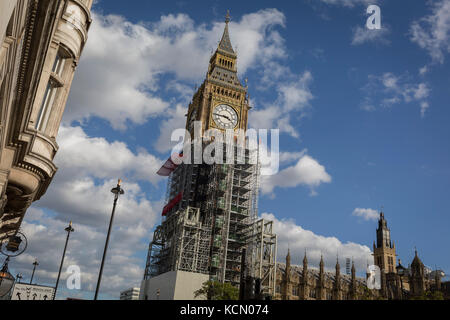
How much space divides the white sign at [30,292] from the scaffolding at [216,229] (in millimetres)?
46909

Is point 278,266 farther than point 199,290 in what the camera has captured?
Yes

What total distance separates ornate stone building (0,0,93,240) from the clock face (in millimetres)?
63568

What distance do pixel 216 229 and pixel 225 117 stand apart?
2568cm

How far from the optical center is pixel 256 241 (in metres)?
70.9

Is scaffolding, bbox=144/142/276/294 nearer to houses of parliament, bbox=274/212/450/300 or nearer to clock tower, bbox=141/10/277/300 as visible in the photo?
clock tower, bbox=141/10/277/300

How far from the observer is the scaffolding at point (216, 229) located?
2662 inches

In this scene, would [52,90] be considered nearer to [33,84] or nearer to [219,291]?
[33,84]

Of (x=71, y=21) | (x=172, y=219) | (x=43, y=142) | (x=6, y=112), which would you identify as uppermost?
(x=172, y=219)

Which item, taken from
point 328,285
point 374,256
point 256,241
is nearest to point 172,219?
point 256,241

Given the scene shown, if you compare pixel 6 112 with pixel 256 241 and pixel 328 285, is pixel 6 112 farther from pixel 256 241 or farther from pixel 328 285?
pixel 328 285

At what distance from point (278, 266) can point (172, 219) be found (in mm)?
36717

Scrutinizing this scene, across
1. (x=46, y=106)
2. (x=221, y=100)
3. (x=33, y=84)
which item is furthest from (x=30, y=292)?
(x=221, y=100)

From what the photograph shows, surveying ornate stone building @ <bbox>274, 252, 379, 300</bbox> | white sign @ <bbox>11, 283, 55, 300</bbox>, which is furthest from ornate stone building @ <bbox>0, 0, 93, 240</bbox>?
ornate stone building @ <bbox>274, 252, 379, 300</bbox>
